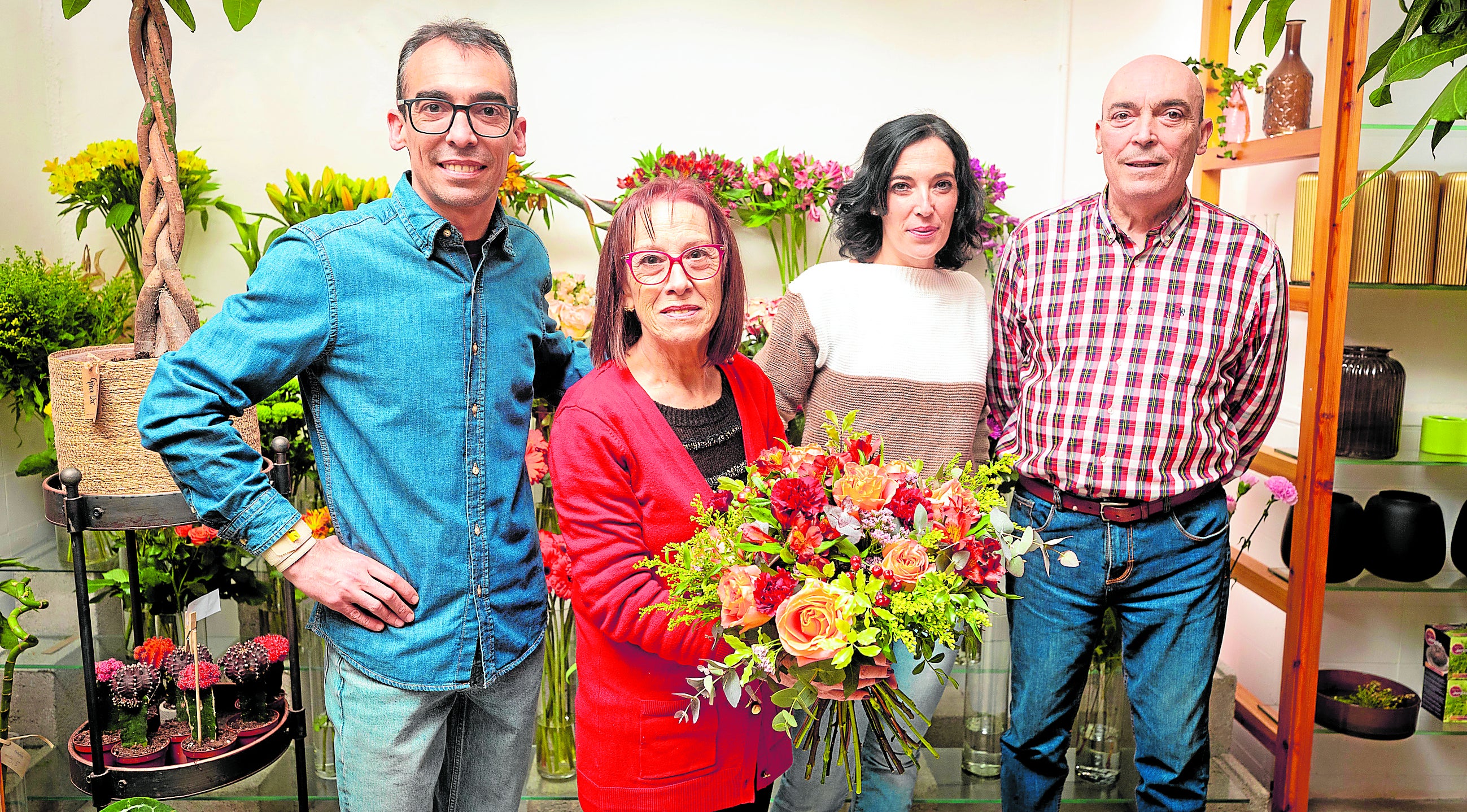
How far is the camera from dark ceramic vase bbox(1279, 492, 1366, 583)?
2.49 m

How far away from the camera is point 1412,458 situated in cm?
253

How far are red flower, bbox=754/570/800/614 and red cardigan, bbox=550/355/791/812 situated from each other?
0.18 m

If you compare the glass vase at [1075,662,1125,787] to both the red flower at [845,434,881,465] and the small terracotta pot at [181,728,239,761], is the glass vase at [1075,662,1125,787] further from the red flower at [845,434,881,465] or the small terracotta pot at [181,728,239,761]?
the small terracotta pot at [181,728,239,761]

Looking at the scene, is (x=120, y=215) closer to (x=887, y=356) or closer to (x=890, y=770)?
(x=887, y=356)

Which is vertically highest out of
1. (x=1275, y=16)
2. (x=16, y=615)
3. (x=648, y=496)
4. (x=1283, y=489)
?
(x=1275, y=16)

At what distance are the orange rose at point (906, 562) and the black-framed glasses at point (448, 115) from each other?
833mm

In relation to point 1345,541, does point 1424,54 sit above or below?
above

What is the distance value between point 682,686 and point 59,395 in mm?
1164

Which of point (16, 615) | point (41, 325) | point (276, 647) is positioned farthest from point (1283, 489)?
point (41, 325)

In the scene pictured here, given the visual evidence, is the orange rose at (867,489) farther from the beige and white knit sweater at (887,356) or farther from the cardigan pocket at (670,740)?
the beige and white knit sweater at (887,356)

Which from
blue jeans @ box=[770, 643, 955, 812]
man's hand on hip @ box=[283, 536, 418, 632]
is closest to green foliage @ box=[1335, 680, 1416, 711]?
blue jeans @ box=[770, 643, 955, 812]

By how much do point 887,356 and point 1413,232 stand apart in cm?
142

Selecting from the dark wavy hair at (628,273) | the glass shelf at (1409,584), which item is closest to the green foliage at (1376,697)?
the glass shelf at (1409,584)

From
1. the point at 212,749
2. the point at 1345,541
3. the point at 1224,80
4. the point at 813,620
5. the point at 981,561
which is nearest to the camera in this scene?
the point at 813,620
